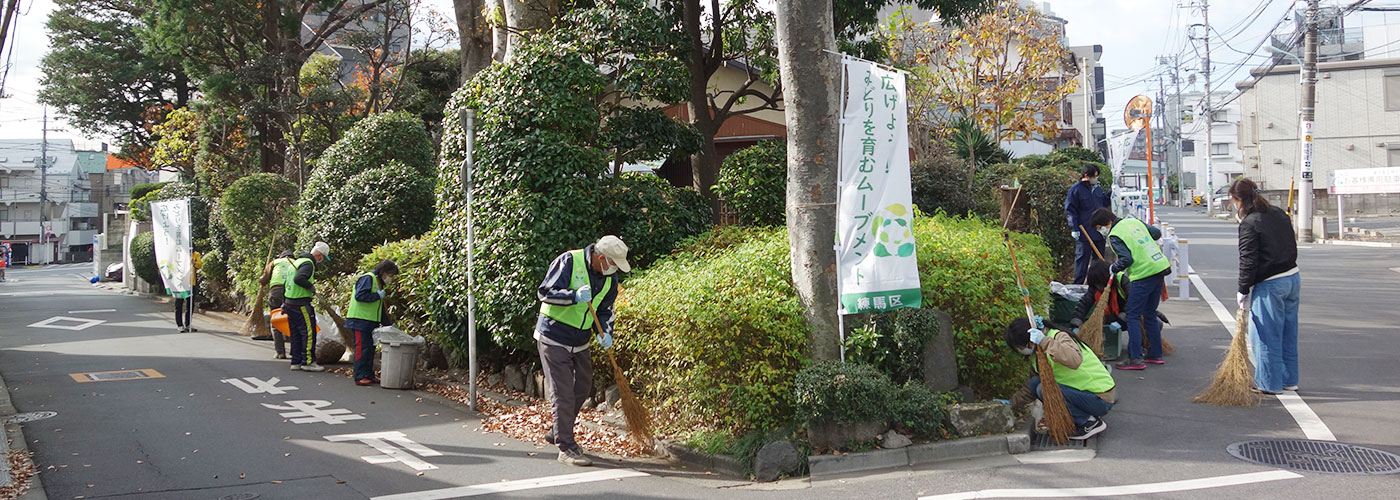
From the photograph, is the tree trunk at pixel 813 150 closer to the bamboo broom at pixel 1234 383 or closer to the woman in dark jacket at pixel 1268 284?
the bamboo broom at pixel 1234 383

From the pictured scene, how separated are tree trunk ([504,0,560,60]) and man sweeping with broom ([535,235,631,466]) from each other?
5.83 metres

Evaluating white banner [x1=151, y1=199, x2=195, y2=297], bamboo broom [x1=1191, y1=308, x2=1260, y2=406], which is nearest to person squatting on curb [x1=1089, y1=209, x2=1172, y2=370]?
bamboo broom [x1=1191, y1=308, x2=1260, y2=406]

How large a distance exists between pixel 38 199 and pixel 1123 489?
76.1 m

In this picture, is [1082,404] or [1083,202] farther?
[1083,202]

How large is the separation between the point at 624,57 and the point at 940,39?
14479mm

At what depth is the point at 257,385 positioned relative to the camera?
10961mm

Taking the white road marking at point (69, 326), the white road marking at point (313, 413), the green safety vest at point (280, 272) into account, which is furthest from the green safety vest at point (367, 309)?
the white road marking at point (69, 326)

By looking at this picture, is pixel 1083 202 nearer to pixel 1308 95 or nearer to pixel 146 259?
pixel 1308 95

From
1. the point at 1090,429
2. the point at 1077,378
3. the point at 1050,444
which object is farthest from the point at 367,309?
the point at 1090,429

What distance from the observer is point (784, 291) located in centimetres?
759

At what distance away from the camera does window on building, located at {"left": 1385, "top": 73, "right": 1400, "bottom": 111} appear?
40594 mm

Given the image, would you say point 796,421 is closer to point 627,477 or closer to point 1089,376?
point 627,477

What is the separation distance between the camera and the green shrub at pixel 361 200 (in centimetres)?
1386

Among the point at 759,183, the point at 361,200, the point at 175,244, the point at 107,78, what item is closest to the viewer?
the point at 759,183
